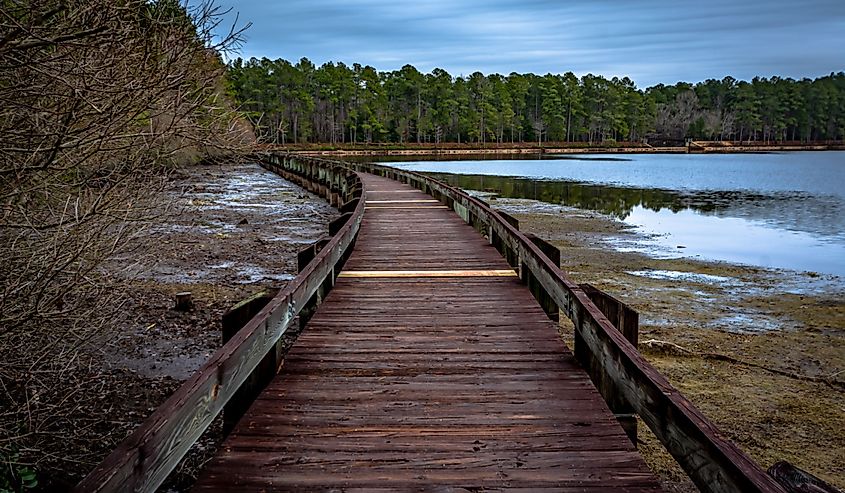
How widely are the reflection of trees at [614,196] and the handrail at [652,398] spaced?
2257 centimetres

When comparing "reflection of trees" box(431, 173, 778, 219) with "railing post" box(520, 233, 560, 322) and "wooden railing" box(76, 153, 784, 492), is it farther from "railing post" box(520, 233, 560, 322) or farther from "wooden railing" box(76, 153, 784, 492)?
"wooden railing" box(76, 153, 784, 492)

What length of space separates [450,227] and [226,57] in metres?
7.38

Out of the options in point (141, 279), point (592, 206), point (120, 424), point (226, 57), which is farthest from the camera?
point (592, 206)

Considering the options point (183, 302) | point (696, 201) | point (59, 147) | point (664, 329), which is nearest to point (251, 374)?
point (59, 147)

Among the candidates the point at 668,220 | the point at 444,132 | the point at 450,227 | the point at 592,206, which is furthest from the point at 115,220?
the point at 444,132

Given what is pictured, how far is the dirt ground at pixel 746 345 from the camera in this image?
6.23 m

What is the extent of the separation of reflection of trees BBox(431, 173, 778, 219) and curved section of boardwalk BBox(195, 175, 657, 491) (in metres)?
21.7

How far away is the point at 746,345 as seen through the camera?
30.6ft

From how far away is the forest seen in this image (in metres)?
104

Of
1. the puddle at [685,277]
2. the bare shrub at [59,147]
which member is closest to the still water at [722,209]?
the puddle at [685,277]

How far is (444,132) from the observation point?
119 m

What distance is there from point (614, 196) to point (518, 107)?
96.5 meters

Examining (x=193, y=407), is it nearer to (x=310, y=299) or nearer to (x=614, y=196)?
(x=310, y=299)

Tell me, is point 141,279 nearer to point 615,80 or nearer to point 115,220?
point 115,220
